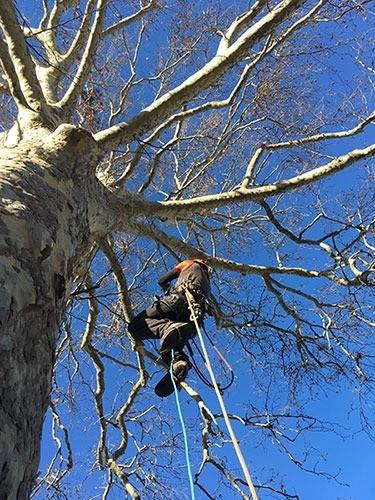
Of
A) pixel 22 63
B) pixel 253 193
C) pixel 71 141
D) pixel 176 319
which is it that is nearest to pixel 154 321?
pixel 176 319

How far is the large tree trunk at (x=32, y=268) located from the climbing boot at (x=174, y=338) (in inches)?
41.9

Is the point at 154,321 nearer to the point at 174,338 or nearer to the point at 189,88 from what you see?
the point at 174,338

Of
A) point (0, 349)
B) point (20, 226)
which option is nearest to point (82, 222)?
point (20, 226)

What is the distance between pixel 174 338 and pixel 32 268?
1.82 meters

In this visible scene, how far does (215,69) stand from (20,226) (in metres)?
2.10

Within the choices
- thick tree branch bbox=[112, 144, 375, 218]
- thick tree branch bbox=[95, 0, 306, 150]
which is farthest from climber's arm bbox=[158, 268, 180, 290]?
thick tree branch bbox=[95, 0, 306, 150]

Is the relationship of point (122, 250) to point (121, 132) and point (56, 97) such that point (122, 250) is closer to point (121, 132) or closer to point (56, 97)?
point (56, 97)

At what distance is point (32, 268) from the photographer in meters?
1.74

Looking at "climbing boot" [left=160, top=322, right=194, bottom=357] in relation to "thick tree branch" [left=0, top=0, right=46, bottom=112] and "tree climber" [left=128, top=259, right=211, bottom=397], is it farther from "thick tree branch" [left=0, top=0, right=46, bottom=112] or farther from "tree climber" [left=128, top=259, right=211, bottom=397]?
"thick tree branch" [left=0, top=0, right=46, bottom=112]

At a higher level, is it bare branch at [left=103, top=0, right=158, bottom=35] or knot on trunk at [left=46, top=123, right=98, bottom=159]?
bare branch at [left=103, top=0, right=158, bottom=35]

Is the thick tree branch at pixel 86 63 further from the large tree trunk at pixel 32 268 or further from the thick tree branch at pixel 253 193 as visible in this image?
the large tree trunk at pixel 32 268

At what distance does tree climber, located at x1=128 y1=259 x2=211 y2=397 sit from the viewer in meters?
→ 3.42

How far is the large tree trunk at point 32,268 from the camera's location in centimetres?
138

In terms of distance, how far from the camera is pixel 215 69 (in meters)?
3.41
